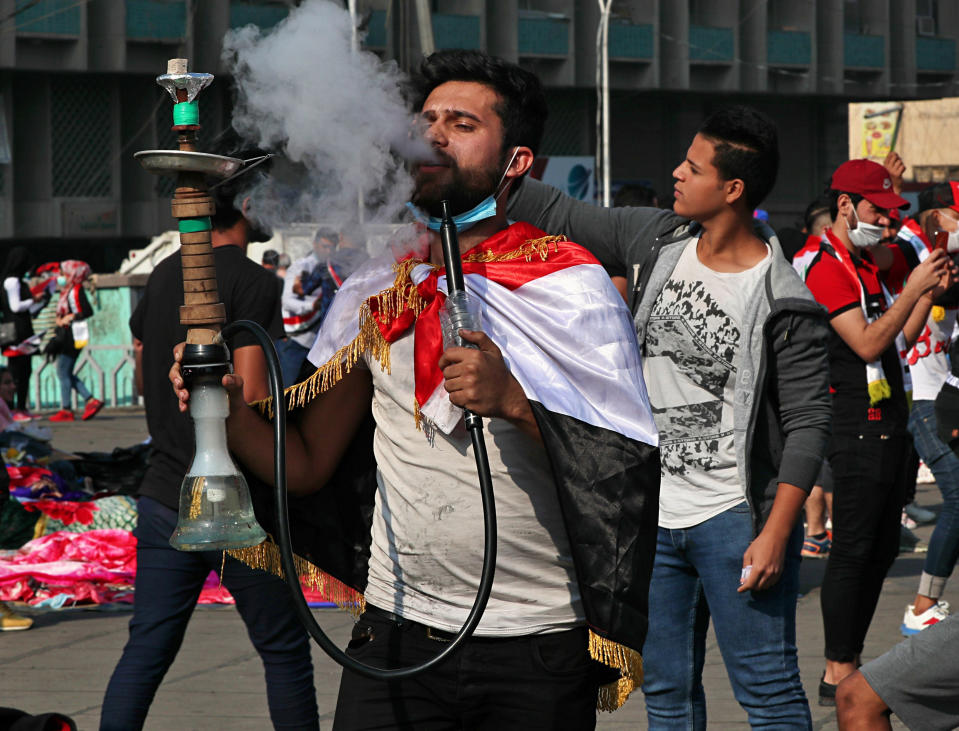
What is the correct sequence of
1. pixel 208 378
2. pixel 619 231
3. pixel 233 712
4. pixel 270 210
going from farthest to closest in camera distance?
pixel 233 712
pixel 619 231
pixel 270 210
pixel 208 378

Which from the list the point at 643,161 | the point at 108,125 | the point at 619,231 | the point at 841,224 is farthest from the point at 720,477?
the point at 643,161

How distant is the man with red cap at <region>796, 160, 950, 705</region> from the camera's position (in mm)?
5708

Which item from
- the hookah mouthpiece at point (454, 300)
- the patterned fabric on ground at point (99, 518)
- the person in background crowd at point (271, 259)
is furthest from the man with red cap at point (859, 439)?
the person in background crowd at point (271, 259)

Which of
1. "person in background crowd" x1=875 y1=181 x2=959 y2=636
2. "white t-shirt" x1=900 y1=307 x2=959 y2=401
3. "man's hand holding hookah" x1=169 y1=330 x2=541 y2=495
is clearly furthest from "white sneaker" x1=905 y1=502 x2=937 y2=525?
"man's hand holding hookah" x1=169 y1=330 x2=541 y2=495

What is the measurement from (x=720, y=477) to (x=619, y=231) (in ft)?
2.63

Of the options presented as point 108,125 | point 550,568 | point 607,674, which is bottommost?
point 607,674

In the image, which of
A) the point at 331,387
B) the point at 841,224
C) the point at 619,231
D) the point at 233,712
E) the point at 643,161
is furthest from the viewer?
the point at 643,161

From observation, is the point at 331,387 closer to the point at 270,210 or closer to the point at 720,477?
the point at 270,210

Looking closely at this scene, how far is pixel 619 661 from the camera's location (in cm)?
292

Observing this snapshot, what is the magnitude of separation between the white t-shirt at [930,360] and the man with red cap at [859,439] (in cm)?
199

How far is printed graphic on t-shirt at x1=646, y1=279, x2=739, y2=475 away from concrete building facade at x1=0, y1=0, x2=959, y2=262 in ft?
78.7

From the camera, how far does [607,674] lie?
309 centimetres

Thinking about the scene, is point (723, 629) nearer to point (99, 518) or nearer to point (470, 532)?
point (470, 532)

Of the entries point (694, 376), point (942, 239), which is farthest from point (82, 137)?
point (694, 376)
